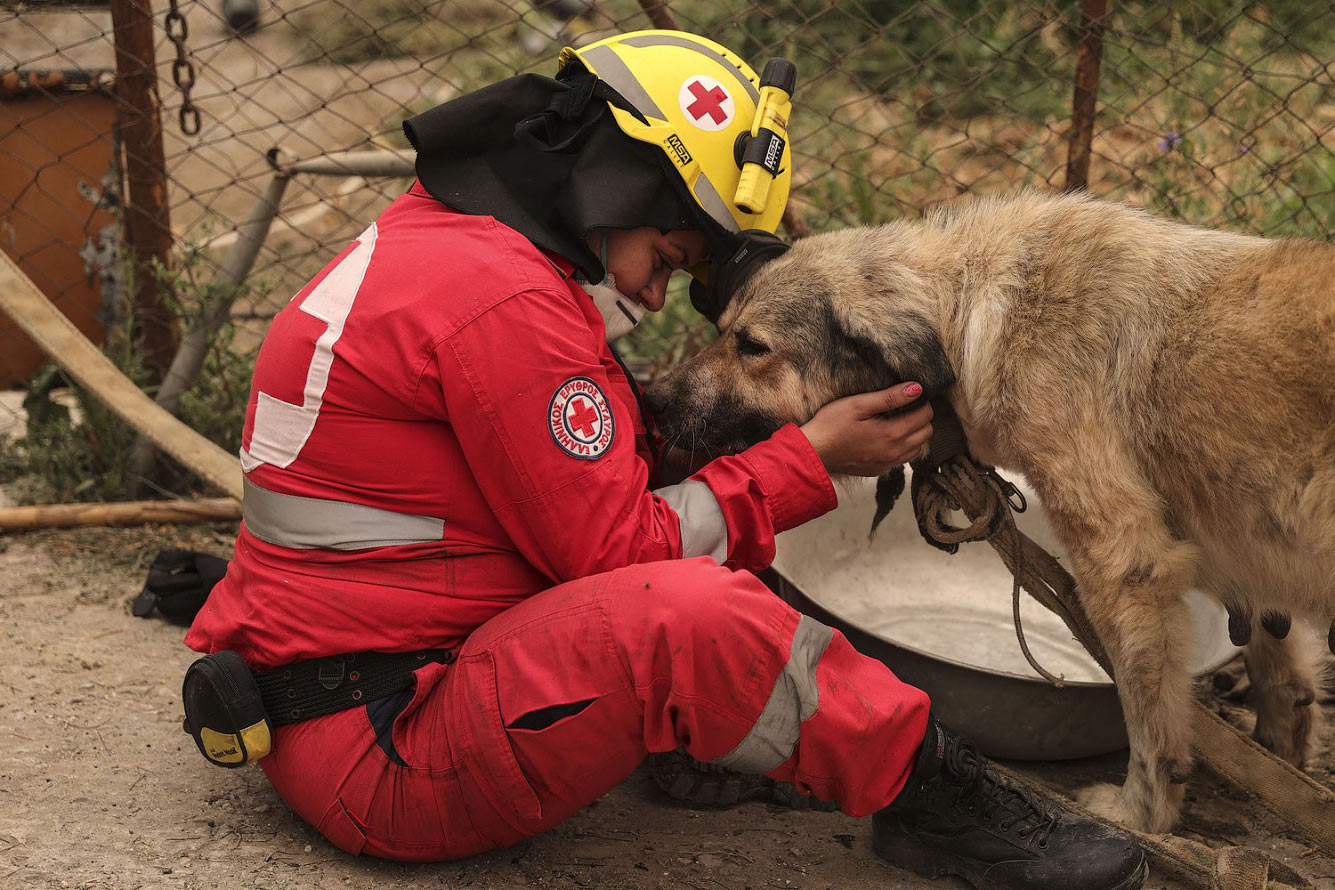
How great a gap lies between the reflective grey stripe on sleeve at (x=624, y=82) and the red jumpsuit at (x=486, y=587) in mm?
459

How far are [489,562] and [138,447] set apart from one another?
2582 mm

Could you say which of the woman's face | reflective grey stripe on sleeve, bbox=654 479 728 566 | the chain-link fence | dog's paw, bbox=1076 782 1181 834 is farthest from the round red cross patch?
the chain-link fence

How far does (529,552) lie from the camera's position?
2408 millimetres

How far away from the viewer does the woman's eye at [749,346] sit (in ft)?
9.84

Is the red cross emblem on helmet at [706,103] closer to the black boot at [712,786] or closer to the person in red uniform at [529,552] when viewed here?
the person in red uniform at [529,552]

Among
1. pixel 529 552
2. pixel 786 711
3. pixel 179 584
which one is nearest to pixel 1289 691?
pixel 786 711

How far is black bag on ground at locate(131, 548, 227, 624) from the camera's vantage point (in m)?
3.60

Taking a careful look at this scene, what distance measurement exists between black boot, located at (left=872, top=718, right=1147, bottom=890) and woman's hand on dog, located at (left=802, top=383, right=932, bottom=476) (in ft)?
2.16

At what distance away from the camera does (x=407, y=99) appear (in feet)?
27.5

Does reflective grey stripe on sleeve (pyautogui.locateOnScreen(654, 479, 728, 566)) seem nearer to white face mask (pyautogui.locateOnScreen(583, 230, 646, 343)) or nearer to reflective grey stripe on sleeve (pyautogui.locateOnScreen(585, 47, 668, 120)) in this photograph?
white face mask (pyautogui.locateOnScreen(583, 230, 646, 343))

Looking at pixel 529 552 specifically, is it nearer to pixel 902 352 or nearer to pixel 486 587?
pixel 486 587

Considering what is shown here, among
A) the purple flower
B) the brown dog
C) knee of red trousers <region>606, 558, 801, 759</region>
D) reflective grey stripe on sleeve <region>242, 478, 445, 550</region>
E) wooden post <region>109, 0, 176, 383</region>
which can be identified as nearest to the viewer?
knee of red trousers <region>606, 558, 801, 759</region>

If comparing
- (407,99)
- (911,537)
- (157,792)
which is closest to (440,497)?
(157,792)

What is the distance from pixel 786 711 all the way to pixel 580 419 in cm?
72
